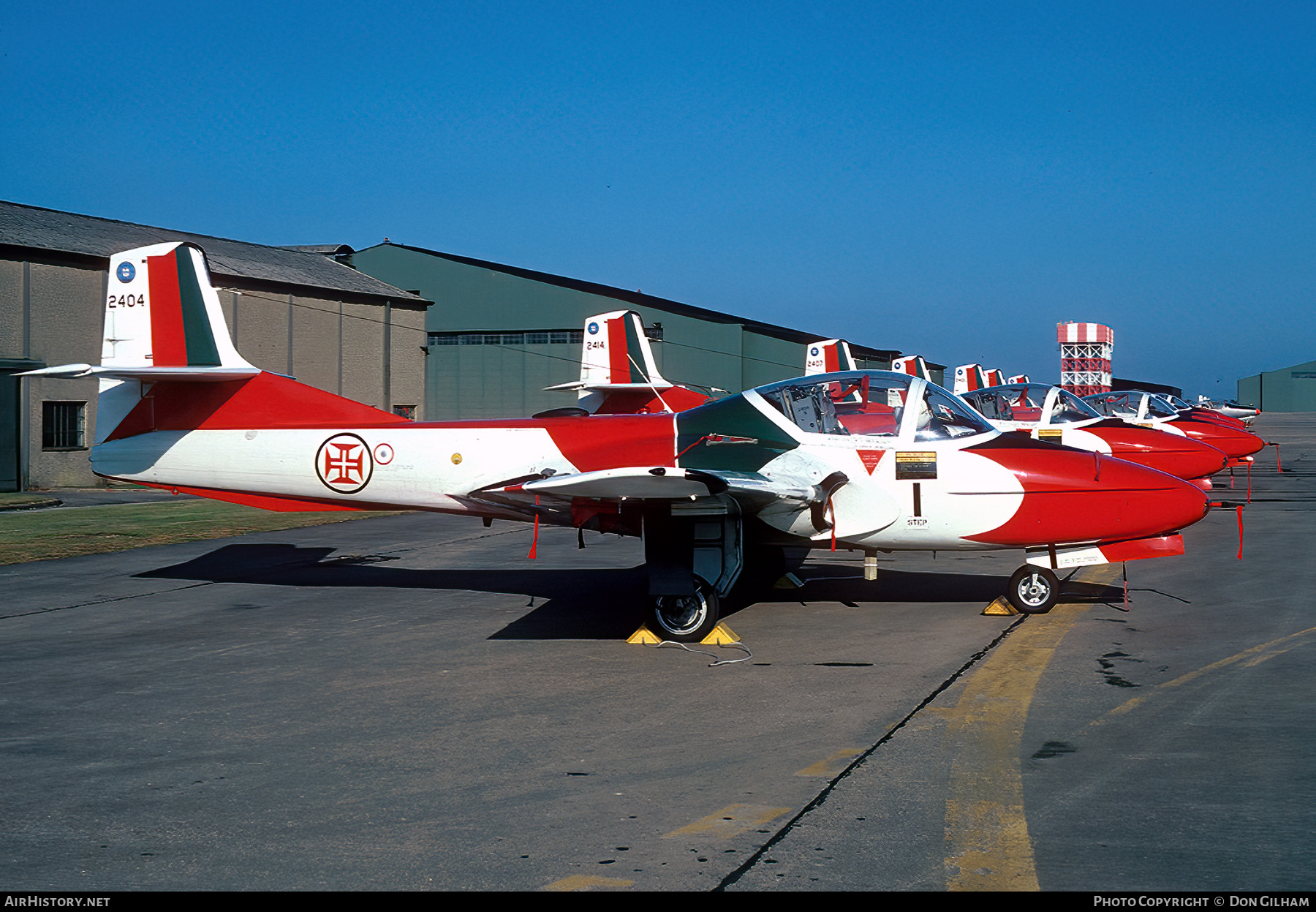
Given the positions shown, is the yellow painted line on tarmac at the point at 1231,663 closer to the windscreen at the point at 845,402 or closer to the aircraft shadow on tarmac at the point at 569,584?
the aircraft shadow on tarmac at the point at 569,584

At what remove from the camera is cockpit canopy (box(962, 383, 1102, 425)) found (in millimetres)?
16719

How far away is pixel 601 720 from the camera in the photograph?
6.14 m

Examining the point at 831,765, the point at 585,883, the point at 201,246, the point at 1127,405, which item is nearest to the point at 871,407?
the point at 831,765

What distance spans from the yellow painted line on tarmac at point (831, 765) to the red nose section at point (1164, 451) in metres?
11.5

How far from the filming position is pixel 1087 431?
16.1m

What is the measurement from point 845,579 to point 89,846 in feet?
28.9

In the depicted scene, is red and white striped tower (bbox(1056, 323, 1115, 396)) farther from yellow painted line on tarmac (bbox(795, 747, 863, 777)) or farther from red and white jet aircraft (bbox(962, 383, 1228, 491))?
yellow painted line on tarmac (bbox(795, 747, 863, 777))

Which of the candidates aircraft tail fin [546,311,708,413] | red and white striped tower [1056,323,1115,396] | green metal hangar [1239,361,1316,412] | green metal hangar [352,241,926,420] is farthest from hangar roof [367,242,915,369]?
green metal hangar [1239,361,1316,412]

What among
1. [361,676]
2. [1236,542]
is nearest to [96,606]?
[361,676]

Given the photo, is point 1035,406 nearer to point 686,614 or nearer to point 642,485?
point 686,614

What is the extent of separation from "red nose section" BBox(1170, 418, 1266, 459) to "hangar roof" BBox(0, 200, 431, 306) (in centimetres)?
2502

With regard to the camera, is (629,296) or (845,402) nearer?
(845,402)

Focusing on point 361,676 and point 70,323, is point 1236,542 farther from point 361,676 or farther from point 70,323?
point 70,323

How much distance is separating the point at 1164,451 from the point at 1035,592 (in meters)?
7.18
